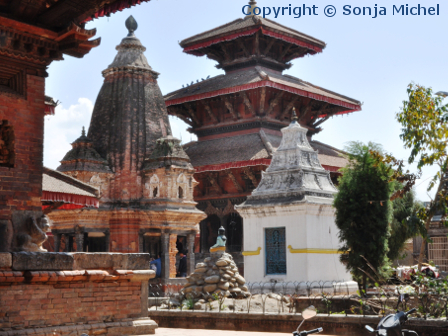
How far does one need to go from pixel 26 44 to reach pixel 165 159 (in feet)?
58.9

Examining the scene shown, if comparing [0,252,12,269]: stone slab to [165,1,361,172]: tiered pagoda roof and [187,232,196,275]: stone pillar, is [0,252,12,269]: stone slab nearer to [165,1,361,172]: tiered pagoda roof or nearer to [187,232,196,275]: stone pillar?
[187,232,196,275]: stone pillar

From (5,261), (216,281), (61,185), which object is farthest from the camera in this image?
(216,281)

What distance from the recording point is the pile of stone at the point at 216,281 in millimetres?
15977

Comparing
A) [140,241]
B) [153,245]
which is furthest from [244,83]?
[140,241]

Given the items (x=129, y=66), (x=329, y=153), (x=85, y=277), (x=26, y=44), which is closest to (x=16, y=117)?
(x=26, y=44)

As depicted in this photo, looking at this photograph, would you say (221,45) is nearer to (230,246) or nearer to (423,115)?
(230,246)

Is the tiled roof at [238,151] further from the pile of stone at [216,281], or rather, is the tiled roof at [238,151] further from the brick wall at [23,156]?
the brick wall at [23,156]

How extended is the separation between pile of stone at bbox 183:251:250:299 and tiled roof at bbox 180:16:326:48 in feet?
66.2

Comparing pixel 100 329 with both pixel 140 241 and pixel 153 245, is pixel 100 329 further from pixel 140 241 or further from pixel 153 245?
pixel 153 245

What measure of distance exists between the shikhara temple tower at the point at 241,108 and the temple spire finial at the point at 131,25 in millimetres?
4473

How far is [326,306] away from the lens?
14.2m

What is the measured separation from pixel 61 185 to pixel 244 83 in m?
18.0

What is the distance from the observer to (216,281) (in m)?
16.1

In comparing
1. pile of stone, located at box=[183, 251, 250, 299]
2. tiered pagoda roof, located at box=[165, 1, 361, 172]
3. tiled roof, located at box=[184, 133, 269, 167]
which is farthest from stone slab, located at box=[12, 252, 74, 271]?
tiered pagoda roof, located at box=[165, 1, 361, 172]
